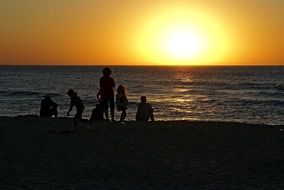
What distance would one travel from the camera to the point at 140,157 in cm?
1147

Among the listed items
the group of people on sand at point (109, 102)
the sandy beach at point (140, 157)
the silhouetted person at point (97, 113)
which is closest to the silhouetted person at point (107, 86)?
the group of people on sand at point (109, 102)

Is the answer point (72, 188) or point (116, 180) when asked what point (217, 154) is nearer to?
point (116, 180)

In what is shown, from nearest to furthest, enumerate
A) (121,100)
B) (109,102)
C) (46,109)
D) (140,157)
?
1. (140,157)
2. (109,102)
3. (121,100)
4. (46,109)

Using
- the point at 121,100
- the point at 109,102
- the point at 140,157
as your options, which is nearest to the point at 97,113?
the point at 109,102

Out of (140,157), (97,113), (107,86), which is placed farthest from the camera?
(97,113)

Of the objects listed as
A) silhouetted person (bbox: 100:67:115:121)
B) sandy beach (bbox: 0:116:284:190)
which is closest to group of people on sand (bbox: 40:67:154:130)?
silhouetted person (bbox: 100:67:115:121)

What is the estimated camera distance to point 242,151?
12.4 metres

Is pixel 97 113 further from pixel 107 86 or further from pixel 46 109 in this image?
pixel 46 109

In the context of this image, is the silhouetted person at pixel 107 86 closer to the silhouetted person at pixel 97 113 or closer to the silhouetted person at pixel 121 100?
the silhouetted person at pixel 97 113

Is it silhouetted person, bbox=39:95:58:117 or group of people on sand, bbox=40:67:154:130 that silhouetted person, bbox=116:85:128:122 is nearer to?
group of people on sand, bbox=40:67:154:130

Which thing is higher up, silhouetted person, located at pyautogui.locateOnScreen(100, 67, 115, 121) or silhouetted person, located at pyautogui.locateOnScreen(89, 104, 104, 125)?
silhouetted person, located at pyautogui.locateOnScreen(100, 67, 115, 121)

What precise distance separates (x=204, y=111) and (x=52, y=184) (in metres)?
28.8

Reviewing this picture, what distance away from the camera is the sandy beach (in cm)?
916

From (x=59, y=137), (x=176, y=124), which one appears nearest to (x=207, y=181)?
(x=59, y=137)
